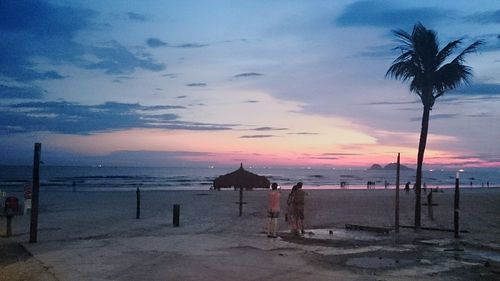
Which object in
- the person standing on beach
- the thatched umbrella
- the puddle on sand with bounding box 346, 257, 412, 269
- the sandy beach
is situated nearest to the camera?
the sandy beach

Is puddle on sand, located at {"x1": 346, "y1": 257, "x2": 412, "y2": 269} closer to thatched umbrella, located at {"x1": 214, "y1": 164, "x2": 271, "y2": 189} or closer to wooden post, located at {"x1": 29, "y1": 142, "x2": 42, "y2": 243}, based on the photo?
wooden post, located at {"x1": 29, "y1": 142, "x2": 42, "y2": 243}

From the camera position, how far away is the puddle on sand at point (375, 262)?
11688 mm

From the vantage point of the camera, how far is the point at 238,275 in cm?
1052

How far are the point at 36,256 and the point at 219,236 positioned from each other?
19.0ft

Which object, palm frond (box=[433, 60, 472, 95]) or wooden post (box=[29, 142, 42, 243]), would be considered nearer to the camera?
wooden post (box=[29, 142, 42, 243])

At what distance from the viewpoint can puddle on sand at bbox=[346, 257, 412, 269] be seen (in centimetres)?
1169

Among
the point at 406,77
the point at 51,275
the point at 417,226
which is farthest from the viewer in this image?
the point at 406,77

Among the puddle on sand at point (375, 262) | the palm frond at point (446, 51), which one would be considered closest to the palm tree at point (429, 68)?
the palm frond at point (446, 51)

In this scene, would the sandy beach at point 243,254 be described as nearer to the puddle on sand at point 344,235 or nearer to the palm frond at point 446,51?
the puddle on sand at point 344,235

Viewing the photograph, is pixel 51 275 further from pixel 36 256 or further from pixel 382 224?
pixel 382 224

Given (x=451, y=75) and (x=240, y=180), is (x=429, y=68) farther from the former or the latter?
(x=240, y=180)

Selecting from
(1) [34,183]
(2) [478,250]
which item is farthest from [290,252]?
(1) [34,183]

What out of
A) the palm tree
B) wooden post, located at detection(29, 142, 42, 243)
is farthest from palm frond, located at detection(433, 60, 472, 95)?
wooden post, located at detection(29, 142, 42, 243)

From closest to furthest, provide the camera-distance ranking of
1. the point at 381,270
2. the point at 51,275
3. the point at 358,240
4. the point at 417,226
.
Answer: the point at 51,275
the point at 381,270
the point at 358,240
the point at 417,226
